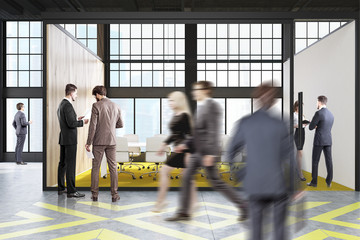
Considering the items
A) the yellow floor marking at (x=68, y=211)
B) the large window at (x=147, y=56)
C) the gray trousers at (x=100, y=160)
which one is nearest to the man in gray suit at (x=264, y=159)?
the yellow floor marking at (x=68, y=211)

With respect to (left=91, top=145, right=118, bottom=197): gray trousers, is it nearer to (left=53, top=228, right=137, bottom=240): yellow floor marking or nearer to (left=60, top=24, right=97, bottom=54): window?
(left=53, top=228, right=137, bottom=240): yellow floor marking

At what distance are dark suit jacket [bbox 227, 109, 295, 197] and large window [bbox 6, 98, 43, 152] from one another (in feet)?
35.0

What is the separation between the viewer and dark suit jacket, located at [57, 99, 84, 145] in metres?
5.64

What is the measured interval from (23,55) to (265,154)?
1156cm

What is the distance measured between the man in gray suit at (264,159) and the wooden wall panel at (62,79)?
503 centimetres

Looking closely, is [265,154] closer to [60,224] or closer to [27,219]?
[60,224]

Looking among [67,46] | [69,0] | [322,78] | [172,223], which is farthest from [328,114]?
[69,0]

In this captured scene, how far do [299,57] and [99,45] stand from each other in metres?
6.52

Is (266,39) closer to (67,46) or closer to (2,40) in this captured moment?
(67,46)

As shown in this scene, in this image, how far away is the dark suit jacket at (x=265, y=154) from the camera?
7.98 ft

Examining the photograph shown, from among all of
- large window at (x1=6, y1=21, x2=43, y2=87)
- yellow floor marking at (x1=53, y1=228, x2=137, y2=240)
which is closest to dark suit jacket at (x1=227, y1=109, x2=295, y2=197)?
yellow floor marking at (x1=53, y1=228, x2=137, y2=240)

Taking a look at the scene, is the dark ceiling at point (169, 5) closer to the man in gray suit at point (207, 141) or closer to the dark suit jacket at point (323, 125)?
the dark suit jacket at point (323, 125)

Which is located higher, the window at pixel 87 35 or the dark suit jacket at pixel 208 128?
the window at pixel 87 35

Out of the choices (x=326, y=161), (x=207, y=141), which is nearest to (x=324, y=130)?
(x=326, y=161)
